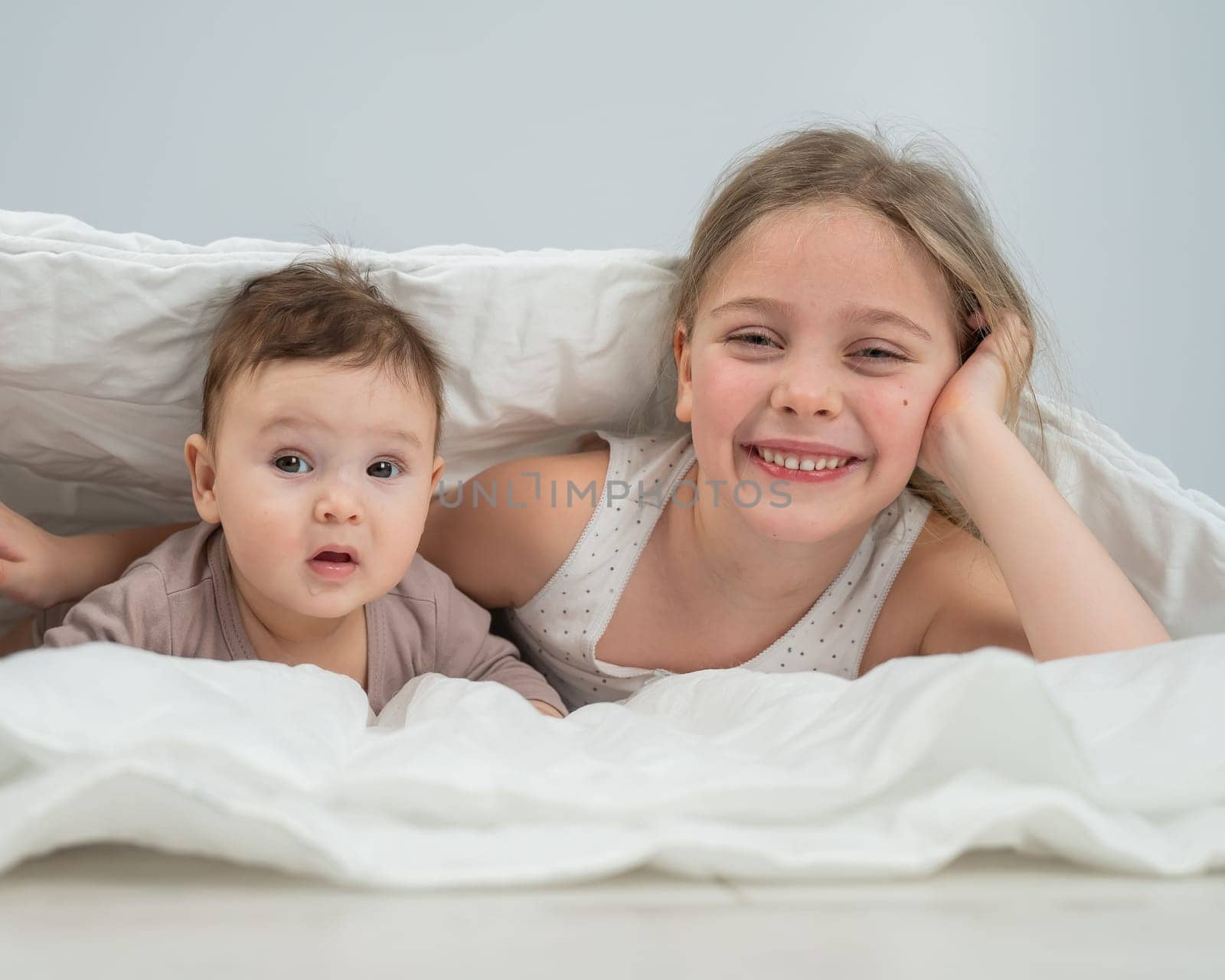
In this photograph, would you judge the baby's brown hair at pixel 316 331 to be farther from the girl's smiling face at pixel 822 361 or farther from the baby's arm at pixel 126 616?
the girl's smiling face at pixel 822 361

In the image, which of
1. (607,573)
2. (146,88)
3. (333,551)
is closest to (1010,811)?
(333,551)

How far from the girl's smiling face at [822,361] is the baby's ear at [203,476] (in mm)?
467

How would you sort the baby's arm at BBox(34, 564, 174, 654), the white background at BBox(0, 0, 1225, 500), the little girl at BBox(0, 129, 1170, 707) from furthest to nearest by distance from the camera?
1. the white background at BBox(0, 0, 1225, 500)
2. the little girl at BBox(0, 129, 1170, 707)
3. the baby's arm at BBox(34, 564, 174, 654)

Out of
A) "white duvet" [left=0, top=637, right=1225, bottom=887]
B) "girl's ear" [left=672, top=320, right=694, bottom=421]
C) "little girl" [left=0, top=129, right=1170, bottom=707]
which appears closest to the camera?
"white duvet" [left=0, top=637, right=1225, bottom=887]

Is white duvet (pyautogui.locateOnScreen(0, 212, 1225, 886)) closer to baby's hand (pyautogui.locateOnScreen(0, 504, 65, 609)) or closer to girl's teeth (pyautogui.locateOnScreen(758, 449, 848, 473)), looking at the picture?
girl's teeth (pyautogui.locateOnScreen(758, 449, 848, 473))

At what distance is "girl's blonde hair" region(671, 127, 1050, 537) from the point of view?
119cm

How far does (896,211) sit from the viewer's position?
117 centimetres

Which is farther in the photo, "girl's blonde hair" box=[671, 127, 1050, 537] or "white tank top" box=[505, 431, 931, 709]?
"white tank top" box=[505, 431, 931, 709]

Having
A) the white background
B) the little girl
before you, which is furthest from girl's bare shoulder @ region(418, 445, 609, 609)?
the white background

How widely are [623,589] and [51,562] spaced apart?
57 centimetres

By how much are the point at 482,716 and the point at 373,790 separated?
0.56ft

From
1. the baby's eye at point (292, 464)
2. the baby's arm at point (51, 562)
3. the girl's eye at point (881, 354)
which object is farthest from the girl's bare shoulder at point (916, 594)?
the baby's arm at point (51, 562)

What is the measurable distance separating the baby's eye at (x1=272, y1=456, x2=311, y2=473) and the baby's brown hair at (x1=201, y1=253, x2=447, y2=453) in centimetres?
8

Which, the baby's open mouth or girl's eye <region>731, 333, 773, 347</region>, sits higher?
girl's eye <region>731, 333, 773, 347</region>
